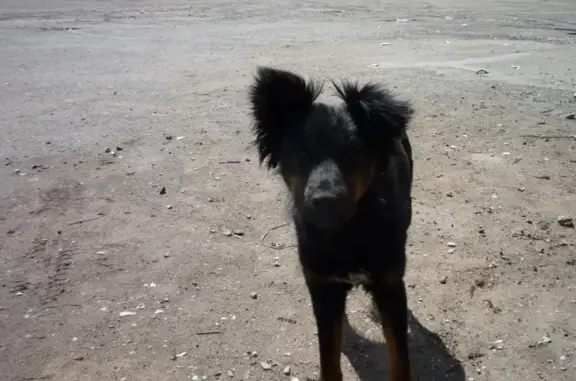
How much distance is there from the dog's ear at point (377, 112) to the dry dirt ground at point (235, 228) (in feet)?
5.25

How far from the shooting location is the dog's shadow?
12.1 ft

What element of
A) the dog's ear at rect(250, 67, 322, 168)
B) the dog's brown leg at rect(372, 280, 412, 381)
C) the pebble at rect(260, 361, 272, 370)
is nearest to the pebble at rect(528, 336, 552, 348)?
the dog's brown leg at rect(372, 280, 412, 381)

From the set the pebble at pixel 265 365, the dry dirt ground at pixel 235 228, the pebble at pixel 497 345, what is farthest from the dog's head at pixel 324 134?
the pebble at pixel 497 345

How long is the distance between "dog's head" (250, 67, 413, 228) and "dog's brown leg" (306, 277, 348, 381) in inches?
21.7

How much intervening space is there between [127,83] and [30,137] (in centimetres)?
283

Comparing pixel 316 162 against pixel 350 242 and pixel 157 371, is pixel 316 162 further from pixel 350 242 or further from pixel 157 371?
pixel 157 371

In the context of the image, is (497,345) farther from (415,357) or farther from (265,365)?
(265,365)

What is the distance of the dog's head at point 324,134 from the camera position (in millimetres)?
2830

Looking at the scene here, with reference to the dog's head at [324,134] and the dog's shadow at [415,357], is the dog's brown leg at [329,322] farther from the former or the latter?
the dog's head at [324,134]

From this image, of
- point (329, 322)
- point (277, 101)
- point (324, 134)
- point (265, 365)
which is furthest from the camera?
point (265, 365)

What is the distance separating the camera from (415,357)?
3.82 meters

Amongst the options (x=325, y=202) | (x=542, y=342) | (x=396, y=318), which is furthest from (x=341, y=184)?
(x=542, y=342)

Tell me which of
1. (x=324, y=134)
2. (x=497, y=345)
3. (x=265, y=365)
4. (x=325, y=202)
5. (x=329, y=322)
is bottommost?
(x=265, y=365)

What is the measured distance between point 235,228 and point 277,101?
Answer: 242 centimetres
